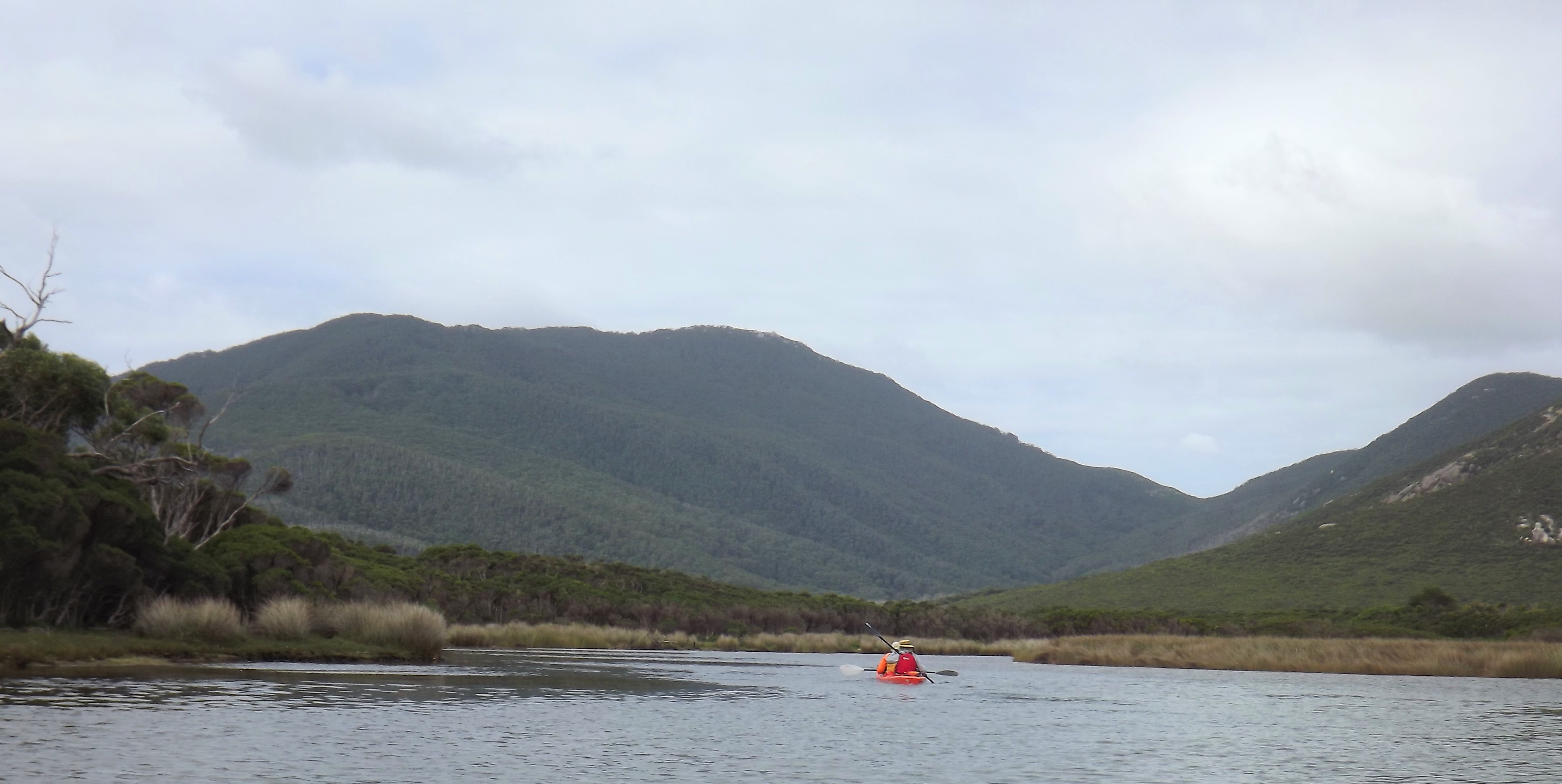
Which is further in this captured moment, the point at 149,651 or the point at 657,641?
the point at 657,641

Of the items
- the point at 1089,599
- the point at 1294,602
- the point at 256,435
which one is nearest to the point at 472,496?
the point at 256,435

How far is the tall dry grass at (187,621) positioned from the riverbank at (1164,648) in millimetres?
25301

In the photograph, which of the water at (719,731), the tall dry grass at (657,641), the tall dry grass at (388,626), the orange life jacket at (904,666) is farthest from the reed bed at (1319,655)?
the tall dry grass at (388,626)

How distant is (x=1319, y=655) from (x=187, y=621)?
4072 cm

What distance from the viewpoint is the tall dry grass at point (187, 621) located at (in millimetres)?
36312

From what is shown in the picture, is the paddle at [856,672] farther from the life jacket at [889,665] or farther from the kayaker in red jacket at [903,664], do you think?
the kayaker in red jacket at [903,664]

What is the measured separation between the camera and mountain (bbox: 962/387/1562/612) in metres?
88.8

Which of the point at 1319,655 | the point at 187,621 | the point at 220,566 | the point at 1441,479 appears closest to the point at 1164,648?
the point at 1319,655

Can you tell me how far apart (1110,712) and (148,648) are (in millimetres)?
25486

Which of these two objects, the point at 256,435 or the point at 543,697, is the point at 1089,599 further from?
the point at 256,435

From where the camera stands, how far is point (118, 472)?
41.9 m

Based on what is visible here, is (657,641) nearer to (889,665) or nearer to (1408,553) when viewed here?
(889,665)

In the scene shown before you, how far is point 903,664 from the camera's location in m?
46.1

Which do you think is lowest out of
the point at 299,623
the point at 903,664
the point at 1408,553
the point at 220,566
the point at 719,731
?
the point at 719,731
